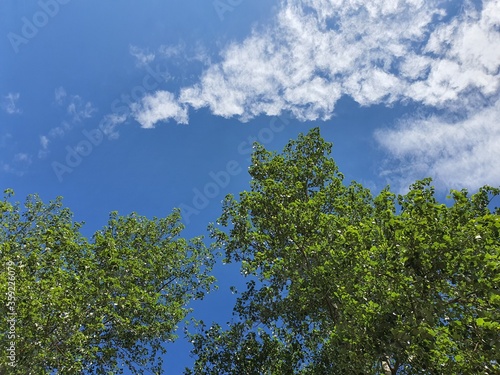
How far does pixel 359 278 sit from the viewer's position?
42.7ft

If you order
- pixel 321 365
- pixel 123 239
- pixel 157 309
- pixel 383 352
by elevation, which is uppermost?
pixel 123 239

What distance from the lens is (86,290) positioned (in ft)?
56.4

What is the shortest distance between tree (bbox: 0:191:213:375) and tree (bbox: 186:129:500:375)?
164 inches

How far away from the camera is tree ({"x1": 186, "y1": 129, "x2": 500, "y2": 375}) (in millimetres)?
10320

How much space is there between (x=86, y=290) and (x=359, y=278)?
40.9 feet

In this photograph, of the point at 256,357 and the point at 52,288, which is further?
the point at 256,357

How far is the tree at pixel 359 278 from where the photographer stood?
10.3 m

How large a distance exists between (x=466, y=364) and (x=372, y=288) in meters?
3.48

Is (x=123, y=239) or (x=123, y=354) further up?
(x=123, y=239)

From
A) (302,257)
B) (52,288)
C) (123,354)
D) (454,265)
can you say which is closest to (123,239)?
(123,354)

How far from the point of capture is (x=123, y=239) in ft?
79.5

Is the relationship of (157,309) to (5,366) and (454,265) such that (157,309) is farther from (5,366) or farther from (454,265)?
(454,265)

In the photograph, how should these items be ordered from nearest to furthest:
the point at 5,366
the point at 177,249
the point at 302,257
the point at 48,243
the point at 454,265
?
the point at 454,265
the point at 5,366
the point at 302,257
the point at 48,243
the point at 177,249

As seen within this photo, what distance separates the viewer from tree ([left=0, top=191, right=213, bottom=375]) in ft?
50.1
